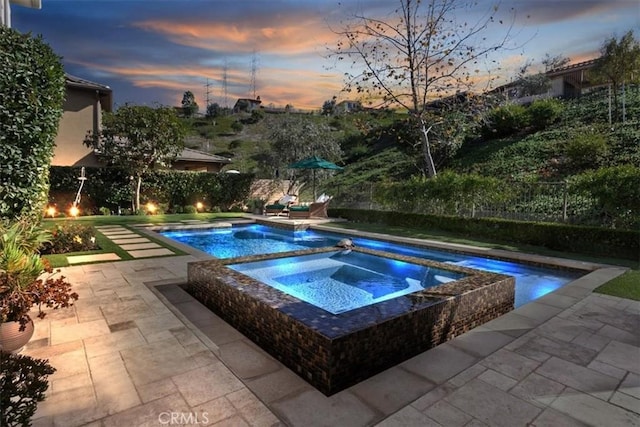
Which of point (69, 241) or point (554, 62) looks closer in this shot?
point (69, 241)

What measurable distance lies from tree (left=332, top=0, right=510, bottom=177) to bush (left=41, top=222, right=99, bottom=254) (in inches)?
412

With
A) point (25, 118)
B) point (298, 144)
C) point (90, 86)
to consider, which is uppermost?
point (90, 86)

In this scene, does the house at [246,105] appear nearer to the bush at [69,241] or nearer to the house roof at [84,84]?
the house roof at [84,84]

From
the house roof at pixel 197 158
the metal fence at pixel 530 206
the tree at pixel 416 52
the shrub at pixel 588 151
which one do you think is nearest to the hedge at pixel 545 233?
the metal fence at pixel 530 206

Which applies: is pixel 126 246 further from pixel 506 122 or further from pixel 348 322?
pixel 506 122

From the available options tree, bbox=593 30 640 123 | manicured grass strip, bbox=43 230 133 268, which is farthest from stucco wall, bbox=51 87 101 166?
tree, bbox=593 30 640 123

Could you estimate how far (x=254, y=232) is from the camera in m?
12.8

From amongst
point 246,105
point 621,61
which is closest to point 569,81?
point 621,61

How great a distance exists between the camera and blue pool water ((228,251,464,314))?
508 centimetres

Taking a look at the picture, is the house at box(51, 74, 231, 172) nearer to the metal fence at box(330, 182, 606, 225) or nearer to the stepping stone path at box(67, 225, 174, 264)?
the stepping stone path at box(67, 225, 174, 264)

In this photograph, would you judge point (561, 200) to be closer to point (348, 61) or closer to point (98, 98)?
point (348, 61)

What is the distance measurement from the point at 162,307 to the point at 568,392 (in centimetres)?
396

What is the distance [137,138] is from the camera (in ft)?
46.8

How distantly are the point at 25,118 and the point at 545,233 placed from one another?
1066cm
